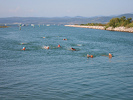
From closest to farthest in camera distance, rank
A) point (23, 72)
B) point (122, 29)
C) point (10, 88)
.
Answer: point (10, 88), point (23, 72), point (122, 29)

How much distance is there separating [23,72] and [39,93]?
781 cm

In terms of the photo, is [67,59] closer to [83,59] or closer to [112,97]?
[83,59]

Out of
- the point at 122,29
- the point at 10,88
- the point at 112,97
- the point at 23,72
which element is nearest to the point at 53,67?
the point at 23,72

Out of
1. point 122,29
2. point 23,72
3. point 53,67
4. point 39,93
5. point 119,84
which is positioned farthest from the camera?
point 122,29

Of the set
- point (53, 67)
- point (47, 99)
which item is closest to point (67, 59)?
point (53, 67)

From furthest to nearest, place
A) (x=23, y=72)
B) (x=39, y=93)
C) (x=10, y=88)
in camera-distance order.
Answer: (x=23, y=72) → (x=10, y=88) → (x=39, y=93)

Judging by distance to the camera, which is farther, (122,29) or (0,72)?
(122,29)

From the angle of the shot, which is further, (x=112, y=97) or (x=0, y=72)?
(x=0, y=72)

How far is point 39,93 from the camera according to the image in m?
18.9

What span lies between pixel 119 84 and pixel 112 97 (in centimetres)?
415

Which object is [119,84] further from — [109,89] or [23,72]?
[23,72]

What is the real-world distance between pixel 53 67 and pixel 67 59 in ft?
21.2

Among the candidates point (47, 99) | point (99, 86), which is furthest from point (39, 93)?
point (99, 86)

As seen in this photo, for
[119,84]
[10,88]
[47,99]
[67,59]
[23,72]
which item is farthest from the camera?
[67,59]
